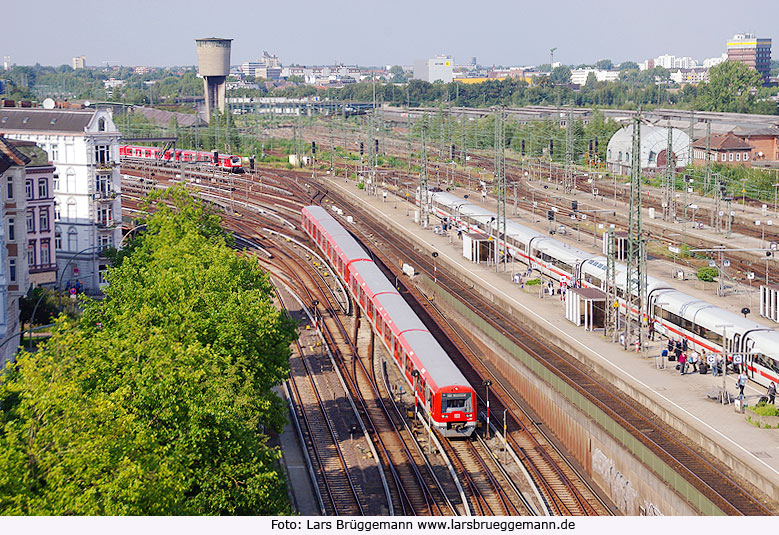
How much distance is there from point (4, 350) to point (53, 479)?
28.3 meters

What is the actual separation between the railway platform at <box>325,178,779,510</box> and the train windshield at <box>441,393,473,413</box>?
7.41 m

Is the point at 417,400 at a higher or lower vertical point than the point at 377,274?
lower

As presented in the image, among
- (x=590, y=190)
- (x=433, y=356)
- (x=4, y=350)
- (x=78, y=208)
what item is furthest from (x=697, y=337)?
(x=590, y=190)

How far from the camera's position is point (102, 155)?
7100cm

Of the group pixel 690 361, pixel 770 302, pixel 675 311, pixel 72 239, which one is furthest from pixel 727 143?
pixel 690 361

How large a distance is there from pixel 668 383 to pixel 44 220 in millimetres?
42531

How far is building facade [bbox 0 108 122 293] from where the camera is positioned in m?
69.6

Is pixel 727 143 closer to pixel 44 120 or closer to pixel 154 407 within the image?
pixel 44 120

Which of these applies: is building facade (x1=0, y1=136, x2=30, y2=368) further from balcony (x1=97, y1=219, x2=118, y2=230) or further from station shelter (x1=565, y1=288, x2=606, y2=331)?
station shelter (x1=565, y1=288, x2=606, y2=331)

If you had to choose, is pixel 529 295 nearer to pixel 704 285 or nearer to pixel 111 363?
pixel 704 285

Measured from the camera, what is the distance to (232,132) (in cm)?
15012

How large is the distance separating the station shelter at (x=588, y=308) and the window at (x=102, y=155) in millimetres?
35890

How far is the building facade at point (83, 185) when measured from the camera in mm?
69562

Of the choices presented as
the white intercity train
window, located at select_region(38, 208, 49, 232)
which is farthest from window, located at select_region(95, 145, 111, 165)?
the white intercity train
